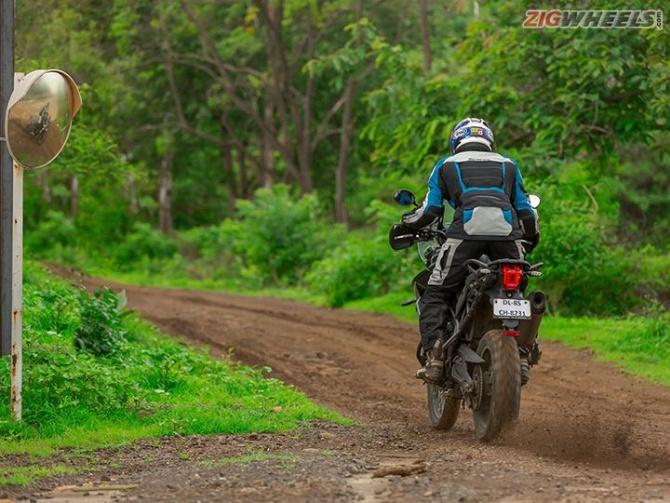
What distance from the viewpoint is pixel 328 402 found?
11.6m

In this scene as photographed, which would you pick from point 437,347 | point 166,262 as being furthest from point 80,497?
point 166,262

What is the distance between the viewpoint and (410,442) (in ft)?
29.9

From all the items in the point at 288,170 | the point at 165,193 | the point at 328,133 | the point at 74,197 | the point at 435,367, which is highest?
the point at 328,133

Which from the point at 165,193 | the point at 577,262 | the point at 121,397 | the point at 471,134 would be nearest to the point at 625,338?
the point at 577,262

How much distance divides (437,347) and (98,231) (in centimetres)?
2963

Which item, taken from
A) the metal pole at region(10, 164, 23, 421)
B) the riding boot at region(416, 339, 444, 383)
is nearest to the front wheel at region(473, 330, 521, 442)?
the riding boot at region(416, 339, 444, 383)

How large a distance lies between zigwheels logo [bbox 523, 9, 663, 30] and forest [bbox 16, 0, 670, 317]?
0.42 ft

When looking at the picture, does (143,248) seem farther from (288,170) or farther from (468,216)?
(468,216)

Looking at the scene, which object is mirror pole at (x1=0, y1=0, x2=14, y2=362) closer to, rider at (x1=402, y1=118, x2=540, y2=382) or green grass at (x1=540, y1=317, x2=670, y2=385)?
rider at (x1=402, y1=118, x2=540, y2=382)

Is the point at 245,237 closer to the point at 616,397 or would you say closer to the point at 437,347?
the point at 616,397

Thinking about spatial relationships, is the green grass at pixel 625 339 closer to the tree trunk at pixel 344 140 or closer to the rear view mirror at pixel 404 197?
the rear view mirror at pixel 404 197

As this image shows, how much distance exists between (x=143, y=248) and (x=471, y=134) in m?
27.6

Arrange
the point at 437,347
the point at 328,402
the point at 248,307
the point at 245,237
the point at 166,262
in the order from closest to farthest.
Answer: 1. the point at 437,347
2. the point at 328,402
3. the point at 248,307
4. the point at 245,237
5. the point at 166,262

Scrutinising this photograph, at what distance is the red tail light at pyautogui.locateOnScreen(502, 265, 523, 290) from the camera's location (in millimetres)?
8656
